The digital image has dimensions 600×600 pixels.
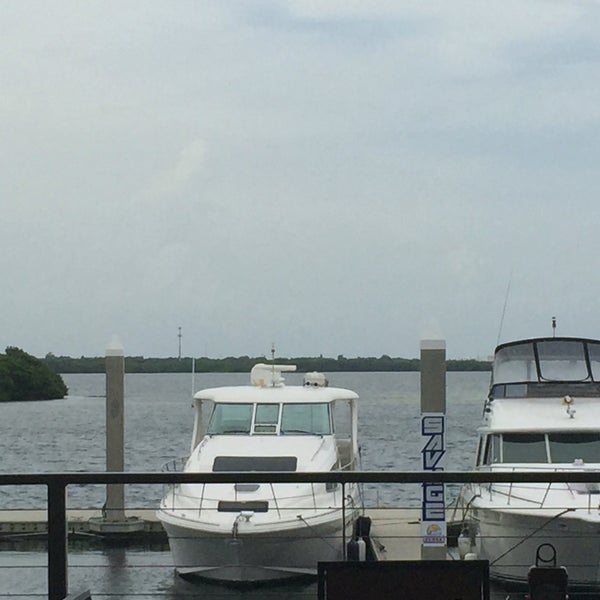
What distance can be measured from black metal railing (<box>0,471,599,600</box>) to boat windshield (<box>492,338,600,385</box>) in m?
11.3

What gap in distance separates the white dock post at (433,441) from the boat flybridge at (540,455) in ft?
1.82

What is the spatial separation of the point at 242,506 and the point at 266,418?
2.50 metres

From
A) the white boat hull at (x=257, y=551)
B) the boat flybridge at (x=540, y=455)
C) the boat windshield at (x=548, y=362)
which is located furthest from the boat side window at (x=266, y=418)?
the boat windshield at (x=548, y=362)

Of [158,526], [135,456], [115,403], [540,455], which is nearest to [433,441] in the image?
[540,455]

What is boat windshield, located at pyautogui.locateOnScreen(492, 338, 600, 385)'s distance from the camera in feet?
50.0

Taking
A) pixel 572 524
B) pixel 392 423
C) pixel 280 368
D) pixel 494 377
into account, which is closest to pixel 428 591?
pixel 572 524

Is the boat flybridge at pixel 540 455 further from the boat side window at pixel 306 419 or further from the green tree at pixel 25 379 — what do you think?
the green tree at pixel 25 379

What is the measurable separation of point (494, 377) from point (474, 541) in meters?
3.29

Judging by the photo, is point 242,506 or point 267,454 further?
point 267,454

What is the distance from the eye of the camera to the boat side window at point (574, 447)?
44.0 feet

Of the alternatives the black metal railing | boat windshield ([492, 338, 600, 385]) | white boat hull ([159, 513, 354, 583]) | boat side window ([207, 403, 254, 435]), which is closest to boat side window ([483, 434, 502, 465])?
boat windshield ([492, 338, 600, 385])

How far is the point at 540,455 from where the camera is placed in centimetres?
1345

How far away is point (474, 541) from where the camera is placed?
1289 centimetres

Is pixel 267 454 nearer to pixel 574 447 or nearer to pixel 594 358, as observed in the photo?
pixel 574 447
